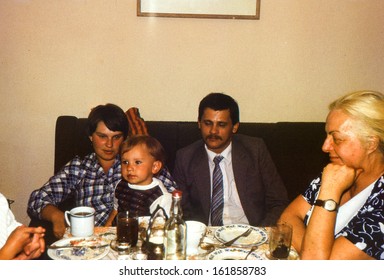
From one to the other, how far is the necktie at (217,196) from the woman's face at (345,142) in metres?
0.89

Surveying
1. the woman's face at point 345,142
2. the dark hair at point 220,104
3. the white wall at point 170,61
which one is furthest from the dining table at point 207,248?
the white wall at point 170,61

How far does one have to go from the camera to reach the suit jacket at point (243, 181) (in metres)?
2.38

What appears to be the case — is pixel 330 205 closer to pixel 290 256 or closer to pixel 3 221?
pixel 290 256

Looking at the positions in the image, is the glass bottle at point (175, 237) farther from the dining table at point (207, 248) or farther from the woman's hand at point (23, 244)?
the woman's hand at point (23, 244)

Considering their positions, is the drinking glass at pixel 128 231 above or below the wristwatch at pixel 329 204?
below

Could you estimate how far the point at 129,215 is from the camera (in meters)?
1.44

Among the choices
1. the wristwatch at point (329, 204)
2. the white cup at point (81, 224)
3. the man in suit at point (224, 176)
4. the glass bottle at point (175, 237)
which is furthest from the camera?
the man in suit at point (224, 176)

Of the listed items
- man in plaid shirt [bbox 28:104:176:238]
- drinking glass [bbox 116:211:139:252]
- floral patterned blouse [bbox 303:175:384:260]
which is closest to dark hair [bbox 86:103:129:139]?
man in plaid shirt [bbox 28:104:176:238]

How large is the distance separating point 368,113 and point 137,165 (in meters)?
1.10

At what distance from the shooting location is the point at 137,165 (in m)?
2.04

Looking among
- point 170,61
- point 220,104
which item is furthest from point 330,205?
point 170,61
